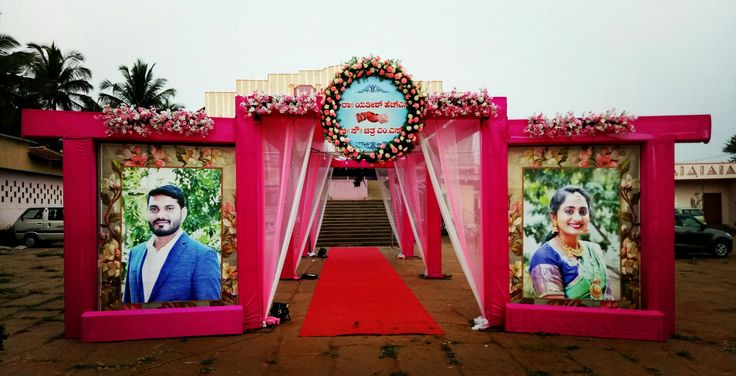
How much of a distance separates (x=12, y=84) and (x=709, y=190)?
106 feet

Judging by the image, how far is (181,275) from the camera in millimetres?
5598

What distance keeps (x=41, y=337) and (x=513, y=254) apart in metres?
5.72

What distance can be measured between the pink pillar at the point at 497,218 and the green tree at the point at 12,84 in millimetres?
19304

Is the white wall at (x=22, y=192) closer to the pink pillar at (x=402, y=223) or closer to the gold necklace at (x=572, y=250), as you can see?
the pink pillar at (x=402, y=223)

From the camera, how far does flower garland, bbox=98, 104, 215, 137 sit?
17.4 ft

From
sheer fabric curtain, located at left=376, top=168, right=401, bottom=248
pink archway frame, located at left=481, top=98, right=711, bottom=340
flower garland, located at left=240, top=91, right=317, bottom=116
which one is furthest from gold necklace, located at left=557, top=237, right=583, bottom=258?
sheer fabric curtain, located at left=376, top=168, right=401, bottom=248

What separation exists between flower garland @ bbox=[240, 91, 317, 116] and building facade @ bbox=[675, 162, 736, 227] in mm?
23782

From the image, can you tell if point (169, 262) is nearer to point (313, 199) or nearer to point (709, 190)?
point (313, 199)

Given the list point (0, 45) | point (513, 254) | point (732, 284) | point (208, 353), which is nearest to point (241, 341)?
point (208, 353)

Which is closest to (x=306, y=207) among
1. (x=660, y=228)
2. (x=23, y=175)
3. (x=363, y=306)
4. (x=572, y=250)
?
(x=363, y=306)

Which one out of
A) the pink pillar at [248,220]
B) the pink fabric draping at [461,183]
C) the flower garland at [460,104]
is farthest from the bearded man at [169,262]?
the flower garland at [460,104]

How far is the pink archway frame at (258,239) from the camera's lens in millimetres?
5379

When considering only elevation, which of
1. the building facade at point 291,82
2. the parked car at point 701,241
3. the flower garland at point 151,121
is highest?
the building facade at point 291,82

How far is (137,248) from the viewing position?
555 cm
